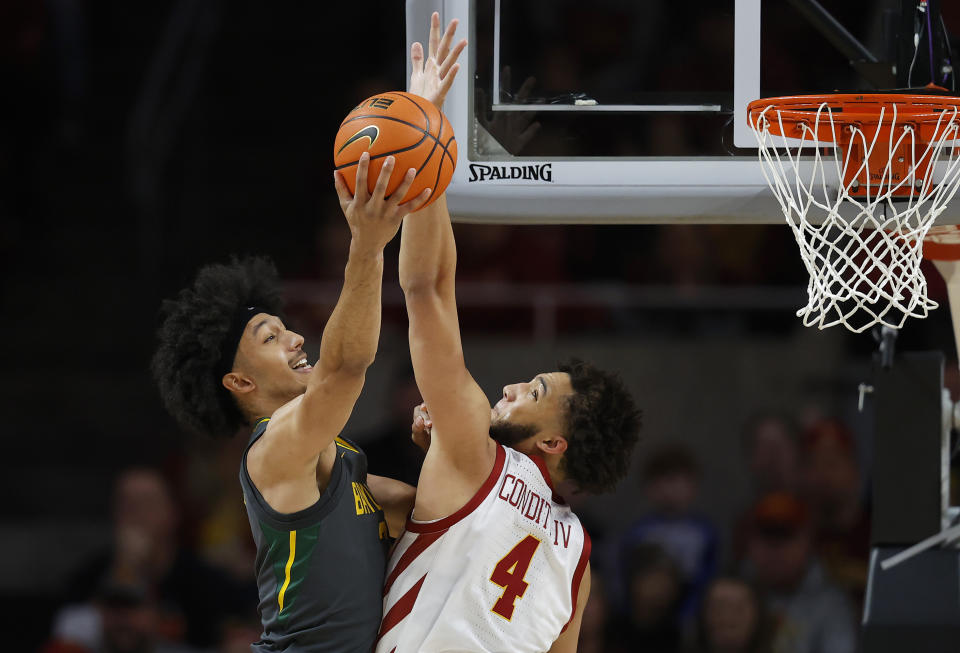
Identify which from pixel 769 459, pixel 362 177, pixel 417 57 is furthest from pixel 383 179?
pixel 769 459

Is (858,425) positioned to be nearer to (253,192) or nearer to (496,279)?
(496,279)

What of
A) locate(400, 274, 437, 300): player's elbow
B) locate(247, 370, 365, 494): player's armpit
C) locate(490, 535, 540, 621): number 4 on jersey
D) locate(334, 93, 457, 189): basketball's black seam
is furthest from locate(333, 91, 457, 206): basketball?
locate(490, 535, 540, 621): number 4 on jersey

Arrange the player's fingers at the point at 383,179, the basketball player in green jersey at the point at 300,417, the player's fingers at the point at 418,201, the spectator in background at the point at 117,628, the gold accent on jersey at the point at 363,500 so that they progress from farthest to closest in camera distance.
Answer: the spectator in background at the point at 117,628
the gold accent on jersey at the point at 363,500
the basketball player in green jersey at the point at 300,417
the player's fingers at the point at 418,201
the player's fingers at the point at 383,179

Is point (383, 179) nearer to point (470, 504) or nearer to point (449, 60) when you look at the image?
point (449, 60)

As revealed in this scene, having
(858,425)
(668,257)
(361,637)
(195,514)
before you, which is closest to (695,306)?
(668,257)

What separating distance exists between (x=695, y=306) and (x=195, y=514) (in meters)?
2.71

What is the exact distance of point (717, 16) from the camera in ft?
15.5

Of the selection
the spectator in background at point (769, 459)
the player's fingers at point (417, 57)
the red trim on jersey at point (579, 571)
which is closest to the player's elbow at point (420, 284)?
the player's fingers at point (417, 57)

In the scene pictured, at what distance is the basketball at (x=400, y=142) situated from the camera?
2.90 meters

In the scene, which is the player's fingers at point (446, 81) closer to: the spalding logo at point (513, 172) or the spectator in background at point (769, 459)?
the spalding logo at point (513, 172)

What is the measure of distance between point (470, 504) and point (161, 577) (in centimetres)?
373

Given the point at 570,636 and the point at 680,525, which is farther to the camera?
the point at 680,525

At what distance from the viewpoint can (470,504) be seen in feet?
11.1

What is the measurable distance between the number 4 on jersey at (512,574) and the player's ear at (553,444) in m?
0.28
